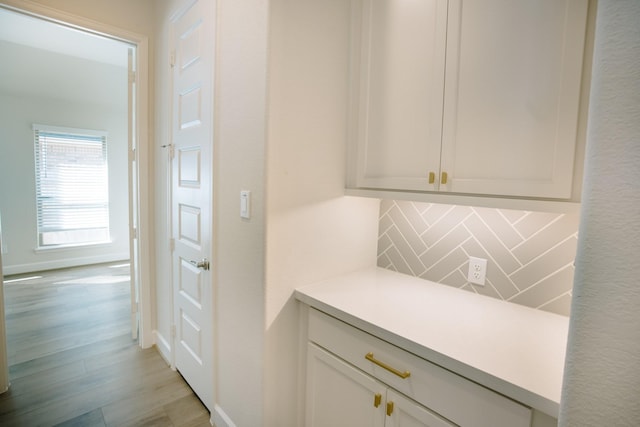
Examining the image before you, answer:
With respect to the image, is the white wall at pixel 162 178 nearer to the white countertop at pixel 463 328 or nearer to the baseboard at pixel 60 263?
the white countertop at pixel 463 328

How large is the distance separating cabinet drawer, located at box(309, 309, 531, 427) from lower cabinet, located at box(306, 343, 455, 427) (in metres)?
0.03

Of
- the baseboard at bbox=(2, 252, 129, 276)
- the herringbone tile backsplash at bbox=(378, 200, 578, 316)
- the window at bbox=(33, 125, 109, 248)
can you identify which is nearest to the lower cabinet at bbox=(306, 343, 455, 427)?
the herringbone tile backsplash at bbox=(378, 200, 578, 316)

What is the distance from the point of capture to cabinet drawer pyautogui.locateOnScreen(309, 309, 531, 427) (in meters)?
0.84

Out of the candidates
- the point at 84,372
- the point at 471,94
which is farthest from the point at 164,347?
the point at 471,94

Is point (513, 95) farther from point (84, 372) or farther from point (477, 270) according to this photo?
point (84, 372)

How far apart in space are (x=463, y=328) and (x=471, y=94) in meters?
0.81

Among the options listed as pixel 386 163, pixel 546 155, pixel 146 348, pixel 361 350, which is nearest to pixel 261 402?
pixel 361 350

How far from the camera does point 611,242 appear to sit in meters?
0.52

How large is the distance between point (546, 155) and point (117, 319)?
348cm

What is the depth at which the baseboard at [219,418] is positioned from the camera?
1.62m

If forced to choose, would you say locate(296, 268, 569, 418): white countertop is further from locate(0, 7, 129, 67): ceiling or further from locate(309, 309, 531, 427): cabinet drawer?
locate(0, 7, 129, 67): ceiling

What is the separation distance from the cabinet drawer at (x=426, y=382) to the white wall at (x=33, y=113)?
4584 mm

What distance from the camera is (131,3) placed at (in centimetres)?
221

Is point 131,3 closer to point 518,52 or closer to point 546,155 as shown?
point 518,52
